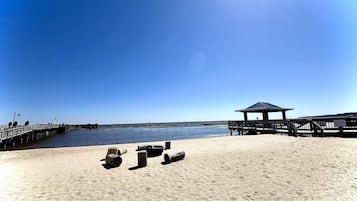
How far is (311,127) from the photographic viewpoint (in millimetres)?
15617

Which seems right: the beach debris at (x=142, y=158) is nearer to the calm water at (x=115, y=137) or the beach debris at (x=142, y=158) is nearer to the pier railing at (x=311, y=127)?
the pier railing at (x=311, y=127)

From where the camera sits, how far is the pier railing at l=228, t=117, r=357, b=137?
1359 cm

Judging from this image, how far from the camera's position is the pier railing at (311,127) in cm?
1359

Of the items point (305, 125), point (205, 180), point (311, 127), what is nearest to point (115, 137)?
point (305, 125)

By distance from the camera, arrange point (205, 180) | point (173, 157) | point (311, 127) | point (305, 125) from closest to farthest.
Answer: point (205, 180) → point (173, 157) → point (311, 127) → point (305, 125)

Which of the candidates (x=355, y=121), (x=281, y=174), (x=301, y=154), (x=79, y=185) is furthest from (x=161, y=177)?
(x=355, y=121)

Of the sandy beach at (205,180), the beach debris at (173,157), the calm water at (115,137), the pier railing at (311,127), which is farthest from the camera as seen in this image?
the calm water at (115,137)

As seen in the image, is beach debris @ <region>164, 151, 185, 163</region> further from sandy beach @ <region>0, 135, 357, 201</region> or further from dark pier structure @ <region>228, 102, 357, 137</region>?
dark pier structure @ <region>228, 102, 357, 137</region>

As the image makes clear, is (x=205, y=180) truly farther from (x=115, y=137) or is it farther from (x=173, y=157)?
(x=115, y=137)

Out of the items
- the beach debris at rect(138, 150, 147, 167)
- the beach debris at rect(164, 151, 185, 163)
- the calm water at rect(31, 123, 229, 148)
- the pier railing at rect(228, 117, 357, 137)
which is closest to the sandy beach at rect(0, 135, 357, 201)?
the beach debris at rect(164, 151, 185, 163)

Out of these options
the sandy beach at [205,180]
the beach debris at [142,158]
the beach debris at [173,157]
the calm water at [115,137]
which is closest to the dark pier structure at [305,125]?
the sandy beach at [205,180]

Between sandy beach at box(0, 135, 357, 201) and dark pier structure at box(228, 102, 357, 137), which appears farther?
dark pier structure at box(228, 102, 357, 137)

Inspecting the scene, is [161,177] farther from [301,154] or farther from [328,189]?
[301,154]

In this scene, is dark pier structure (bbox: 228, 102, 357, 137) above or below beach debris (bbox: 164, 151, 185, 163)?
above
